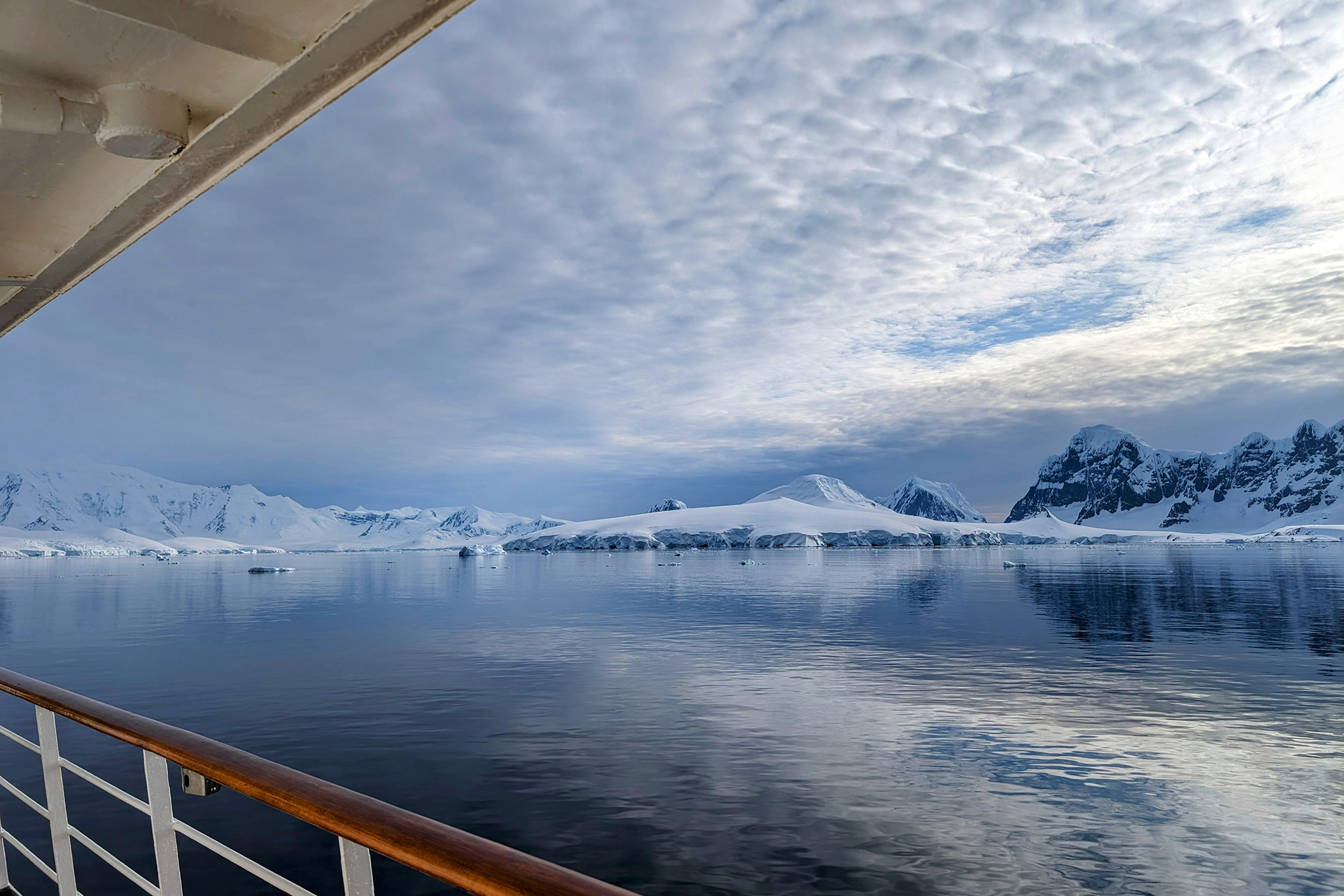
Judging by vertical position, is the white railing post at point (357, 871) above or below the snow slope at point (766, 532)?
above

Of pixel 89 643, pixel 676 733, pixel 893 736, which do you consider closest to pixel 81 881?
pixel 676 733

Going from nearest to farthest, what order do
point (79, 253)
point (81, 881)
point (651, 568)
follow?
point (79, 253), point (81, 881), point (651, 568)

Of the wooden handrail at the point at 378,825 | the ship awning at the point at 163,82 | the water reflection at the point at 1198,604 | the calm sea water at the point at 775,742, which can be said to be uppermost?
the ship awning at the point at 163,82

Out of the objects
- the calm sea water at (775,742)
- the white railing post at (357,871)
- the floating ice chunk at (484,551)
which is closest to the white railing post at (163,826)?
the white railing post at (357,871)

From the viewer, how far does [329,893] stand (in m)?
6.31

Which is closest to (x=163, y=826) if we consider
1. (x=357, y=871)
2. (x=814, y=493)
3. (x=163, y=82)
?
(x=357, y=871)

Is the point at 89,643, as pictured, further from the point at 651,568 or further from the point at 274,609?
the point at 651,568

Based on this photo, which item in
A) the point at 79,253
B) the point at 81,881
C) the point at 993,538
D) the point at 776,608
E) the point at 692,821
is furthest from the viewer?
the point at 993,538

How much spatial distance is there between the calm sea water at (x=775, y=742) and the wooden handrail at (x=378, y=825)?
582cm

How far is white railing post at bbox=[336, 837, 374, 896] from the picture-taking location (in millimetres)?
1225

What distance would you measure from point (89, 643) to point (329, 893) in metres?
21.2

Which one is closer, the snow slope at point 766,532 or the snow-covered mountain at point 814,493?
the snow slope at point 766,532

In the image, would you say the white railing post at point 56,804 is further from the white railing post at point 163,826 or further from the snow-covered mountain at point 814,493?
the snow-covered mountain at point 814,493

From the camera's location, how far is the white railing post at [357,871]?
4.02ft
